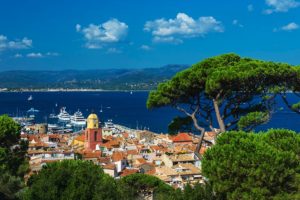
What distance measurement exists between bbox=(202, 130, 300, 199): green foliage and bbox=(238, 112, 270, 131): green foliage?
183 cm

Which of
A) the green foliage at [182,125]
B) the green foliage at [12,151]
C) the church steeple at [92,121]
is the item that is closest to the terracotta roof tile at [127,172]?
the green foliage at [12,151]

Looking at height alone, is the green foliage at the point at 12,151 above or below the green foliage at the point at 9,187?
above

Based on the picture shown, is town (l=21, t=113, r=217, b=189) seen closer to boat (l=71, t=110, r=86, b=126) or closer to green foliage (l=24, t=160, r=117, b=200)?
green foliage (l=24, t=160, r=117, b=200)

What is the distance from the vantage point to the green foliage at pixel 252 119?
12461 mm

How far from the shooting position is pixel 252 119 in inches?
489

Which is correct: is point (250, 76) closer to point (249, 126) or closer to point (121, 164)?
point (249, 126)

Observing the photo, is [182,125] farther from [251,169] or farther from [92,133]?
[92,133]

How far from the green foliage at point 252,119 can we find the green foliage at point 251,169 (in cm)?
183

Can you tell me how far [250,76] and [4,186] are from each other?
25.4 feet

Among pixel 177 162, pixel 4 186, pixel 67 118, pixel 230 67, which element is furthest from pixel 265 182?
pixel 67 118

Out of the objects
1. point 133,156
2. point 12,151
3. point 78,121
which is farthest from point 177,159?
point 78,121

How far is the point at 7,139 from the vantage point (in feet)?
53.5

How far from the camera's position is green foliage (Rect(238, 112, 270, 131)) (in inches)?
491

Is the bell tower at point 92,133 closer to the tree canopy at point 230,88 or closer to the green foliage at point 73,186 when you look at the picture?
the tree canopy at point 230,88
